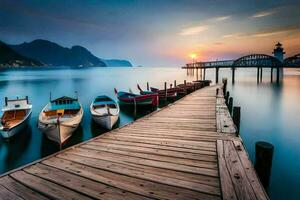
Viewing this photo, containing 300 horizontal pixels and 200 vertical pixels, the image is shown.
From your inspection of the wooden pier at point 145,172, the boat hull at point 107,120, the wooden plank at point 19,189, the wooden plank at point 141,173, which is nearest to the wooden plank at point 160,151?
the wooden pier at point 145,172

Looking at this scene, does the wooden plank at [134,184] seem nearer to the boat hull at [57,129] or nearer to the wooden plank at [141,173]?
the wooden plank at [141,173]

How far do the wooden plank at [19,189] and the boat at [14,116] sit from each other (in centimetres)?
889

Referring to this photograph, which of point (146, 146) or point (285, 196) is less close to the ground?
point (146, 146)

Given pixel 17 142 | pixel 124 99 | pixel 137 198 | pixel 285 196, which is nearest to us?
pixel 137 198

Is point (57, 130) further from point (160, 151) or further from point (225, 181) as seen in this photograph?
point (225, 181)

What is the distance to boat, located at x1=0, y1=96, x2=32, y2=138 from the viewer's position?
11.0m

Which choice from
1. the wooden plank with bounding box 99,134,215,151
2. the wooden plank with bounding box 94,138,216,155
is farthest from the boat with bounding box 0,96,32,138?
the wooden plank with bounding box 94,138,216,155

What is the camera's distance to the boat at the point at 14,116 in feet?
36.2

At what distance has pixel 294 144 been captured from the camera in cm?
1172

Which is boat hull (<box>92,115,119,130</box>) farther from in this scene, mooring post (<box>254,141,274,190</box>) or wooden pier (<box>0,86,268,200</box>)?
mooring post (<box>254,141,274,190</box>)

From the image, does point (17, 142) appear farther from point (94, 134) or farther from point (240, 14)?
point (240, 14)

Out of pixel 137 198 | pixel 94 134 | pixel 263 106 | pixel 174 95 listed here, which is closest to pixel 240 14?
pixel 263 106

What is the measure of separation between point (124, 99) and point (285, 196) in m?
16.7

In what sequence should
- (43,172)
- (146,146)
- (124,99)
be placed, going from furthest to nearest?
(124,99) < (146,146) < (43,172)
